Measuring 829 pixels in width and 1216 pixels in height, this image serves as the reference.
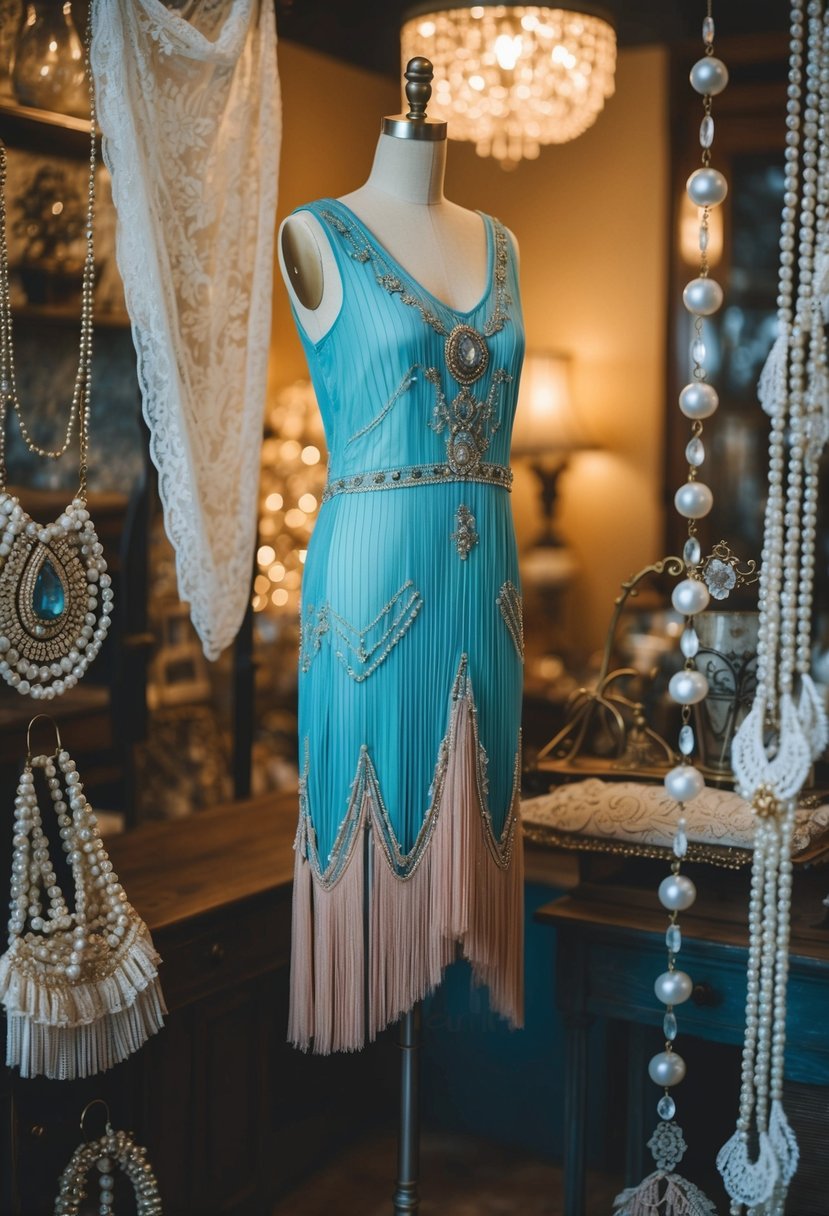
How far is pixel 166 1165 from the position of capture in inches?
82.3

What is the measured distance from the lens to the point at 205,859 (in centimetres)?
238

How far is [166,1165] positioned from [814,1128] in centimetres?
97

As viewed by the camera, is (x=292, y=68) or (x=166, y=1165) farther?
(x=292, y=68)

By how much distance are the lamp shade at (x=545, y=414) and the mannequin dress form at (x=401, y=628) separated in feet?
9.40

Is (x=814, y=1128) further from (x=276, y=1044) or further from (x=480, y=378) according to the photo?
(x=480, y=378)

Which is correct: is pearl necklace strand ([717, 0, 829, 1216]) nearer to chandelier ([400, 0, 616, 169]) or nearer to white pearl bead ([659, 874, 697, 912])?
white pearl bead ([659, 874, 697, 912])

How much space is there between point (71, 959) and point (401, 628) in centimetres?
61

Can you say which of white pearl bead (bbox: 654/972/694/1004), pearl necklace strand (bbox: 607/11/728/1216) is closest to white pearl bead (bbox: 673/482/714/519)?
pearl necklace strand (bbox: 607/11/728/1216)

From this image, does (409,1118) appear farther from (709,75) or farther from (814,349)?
(709,75)

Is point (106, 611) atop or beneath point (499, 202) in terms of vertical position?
beneath

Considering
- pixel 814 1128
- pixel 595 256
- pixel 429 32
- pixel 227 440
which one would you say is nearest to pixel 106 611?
pixel 227 440

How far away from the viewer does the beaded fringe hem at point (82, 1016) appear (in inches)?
68.4

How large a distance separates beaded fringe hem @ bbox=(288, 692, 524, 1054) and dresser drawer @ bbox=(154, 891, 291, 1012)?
280 mm

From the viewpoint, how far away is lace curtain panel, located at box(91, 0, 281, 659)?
1.92 metres
